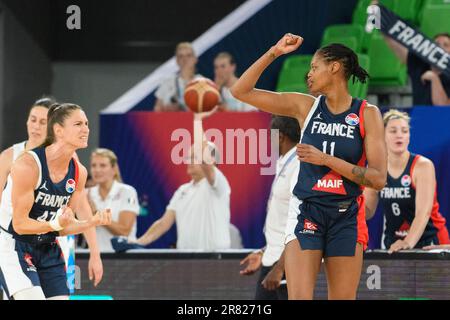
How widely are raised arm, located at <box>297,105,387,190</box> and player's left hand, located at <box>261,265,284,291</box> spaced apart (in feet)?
4.15

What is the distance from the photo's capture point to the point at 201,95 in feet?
27.1

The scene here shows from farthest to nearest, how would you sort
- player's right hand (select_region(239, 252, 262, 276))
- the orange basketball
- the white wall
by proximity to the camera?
1. the white wall
2. the orange basketball
3. player's right hand (select_region(239, 252, 262, 276))

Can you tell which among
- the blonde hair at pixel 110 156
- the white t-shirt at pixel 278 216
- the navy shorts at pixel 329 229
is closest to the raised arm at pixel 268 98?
the navy shorts at pixel 329 229

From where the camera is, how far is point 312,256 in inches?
186

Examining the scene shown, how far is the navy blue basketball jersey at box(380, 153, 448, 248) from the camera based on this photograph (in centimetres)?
702

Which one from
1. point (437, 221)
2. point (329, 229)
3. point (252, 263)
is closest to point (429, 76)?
point (437, 221)

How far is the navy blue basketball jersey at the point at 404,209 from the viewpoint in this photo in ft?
23.0

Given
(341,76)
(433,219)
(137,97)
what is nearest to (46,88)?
(137,97)

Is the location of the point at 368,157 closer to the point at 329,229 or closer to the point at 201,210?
the point at 329,229

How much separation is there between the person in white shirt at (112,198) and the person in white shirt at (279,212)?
1805mm

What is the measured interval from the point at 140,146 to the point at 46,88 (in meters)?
3.86
